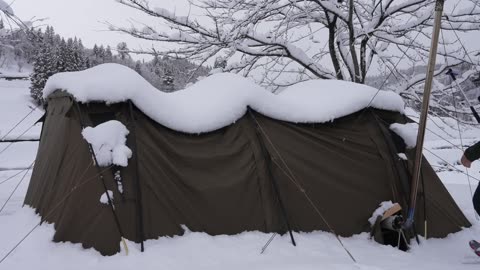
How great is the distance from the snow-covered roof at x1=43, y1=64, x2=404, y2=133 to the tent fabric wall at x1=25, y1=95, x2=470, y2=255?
0.43 ft

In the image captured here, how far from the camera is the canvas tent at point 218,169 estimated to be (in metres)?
3.93

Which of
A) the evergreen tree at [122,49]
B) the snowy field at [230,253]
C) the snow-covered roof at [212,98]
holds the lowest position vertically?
the snowy field at [230,253]

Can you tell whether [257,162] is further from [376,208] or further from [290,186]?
[376,208]

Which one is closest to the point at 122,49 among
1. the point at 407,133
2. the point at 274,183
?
the point at 274,183

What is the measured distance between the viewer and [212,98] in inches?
194

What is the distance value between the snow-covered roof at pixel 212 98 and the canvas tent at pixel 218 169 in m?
0.02

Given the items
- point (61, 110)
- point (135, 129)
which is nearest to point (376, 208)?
point (135, 129)

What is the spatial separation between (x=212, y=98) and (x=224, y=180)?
1198 mm

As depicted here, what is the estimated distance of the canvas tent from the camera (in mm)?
3932

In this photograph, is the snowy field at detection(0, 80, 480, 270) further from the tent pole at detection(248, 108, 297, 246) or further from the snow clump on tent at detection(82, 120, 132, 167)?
the snow clump on tent at detection(82, 120, 132, 167)

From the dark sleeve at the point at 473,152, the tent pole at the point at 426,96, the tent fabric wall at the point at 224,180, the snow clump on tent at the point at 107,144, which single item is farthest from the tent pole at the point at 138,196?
the dark sleeve at the point at 473,152

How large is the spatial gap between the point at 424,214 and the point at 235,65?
5.79m

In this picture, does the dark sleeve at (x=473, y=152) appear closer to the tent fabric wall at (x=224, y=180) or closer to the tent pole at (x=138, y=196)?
the tent fabric wall at (x=224, y=180)

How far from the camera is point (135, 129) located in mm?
4188
